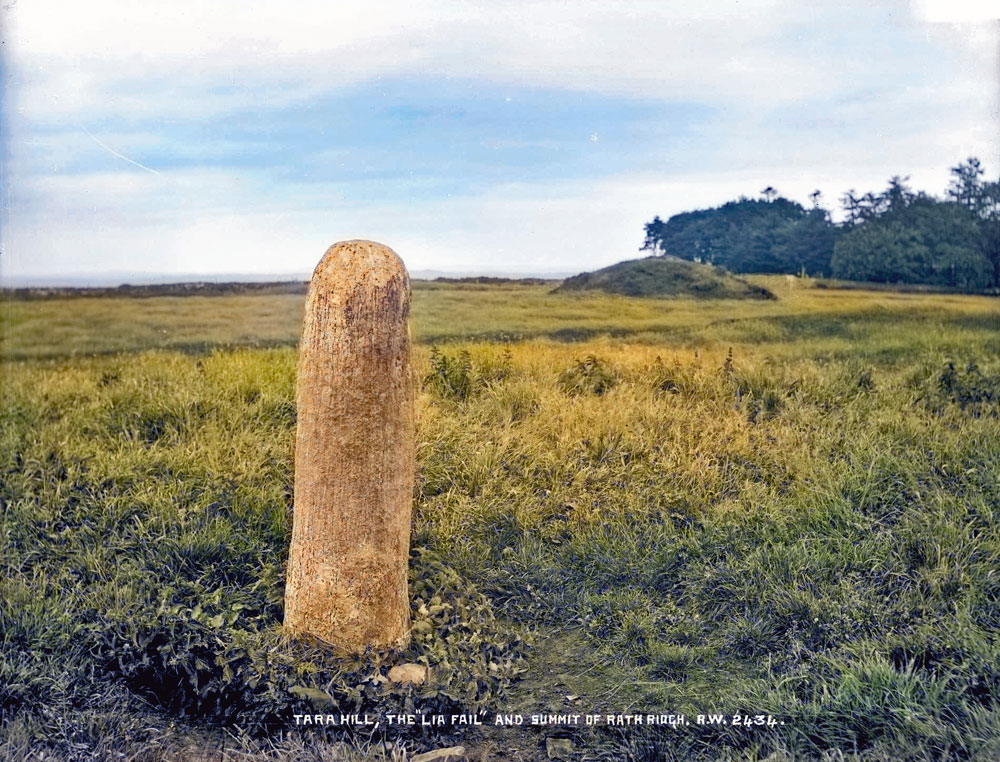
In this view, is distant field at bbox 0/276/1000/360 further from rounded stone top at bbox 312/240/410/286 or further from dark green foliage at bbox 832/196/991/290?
rounded stone top at bbox 312/240/410/286

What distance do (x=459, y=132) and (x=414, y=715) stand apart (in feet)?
9.52

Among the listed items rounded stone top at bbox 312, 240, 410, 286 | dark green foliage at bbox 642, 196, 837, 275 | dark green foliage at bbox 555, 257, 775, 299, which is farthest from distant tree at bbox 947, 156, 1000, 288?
rounded stone top at bbox 312, 240, 410, 286

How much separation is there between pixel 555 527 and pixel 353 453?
1292 mm

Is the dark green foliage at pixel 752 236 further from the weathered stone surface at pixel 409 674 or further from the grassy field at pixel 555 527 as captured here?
the weathered stone surface at pixel 409 674

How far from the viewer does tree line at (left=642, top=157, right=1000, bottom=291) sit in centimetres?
486

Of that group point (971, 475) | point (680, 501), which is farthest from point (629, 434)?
point (971, 475)

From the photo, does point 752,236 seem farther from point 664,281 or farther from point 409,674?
point 409,674

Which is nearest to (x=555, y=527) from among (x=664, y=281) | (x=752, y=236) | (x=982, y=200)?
(x=664, y=281)

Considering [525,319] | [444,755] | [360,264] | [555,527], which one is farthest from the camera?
[525,319]

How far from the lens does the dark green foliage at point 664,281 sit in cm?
497

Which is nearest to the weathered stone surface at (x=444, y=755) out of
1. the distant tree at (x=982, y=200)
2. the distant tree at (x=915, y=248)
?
the distant tree at (x=915, y=248)

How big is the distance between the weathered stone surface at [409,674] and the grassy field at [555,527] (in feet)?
0.22

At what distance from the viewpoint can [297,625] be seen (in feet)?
14.4

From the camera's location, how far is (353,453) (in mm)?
4121
